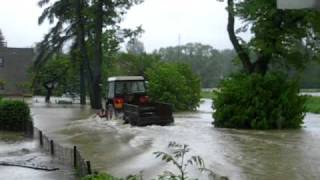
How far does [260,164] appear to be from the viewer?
1481 cm

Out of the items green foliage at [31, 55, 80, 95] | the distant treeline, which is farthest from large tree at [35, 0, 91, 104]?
the distant treeline

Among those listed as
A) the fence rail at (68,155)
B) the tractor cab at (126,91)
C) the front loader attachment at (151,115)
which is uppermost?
the tractor cab at (126,91)

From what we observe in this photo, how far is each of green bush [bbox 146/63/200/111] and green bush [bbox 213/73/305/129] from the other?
1637 centimetres

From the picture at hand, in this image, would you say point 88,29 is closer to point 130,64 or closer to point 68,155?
Result: point 130,64

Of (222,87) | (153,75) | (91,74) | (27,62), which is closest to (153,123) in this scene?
(222,87)

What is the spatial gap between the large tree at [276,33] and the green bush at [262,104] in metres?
1.49

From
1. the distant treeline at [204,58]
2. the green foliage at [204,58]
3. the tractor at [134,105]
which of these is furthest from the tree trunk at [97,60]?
the green foliage at [204,58]

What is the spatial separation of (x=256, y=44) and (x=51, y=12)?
99.7 feet

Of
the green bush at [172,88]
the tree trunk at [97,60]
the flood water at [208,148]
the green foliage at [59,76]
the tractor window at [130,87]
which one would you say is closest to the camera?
the flood water at [208,148]

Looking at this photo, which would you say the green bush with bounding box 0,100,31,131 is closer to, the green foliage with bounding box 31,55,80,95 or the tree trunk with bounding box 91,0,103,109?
the tree trunk with bounding box 91,0,103,109

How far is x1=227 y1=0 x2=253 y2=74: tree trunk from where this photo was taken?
99.2 ft

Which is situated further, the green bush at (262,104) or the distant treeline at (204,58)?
the distant treeline at (204,58)

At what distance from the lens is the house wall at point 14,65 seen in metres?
96.4

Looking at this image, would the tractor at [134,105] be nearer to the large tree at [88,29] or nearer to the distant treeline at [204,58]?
the large tree at [88,29]
